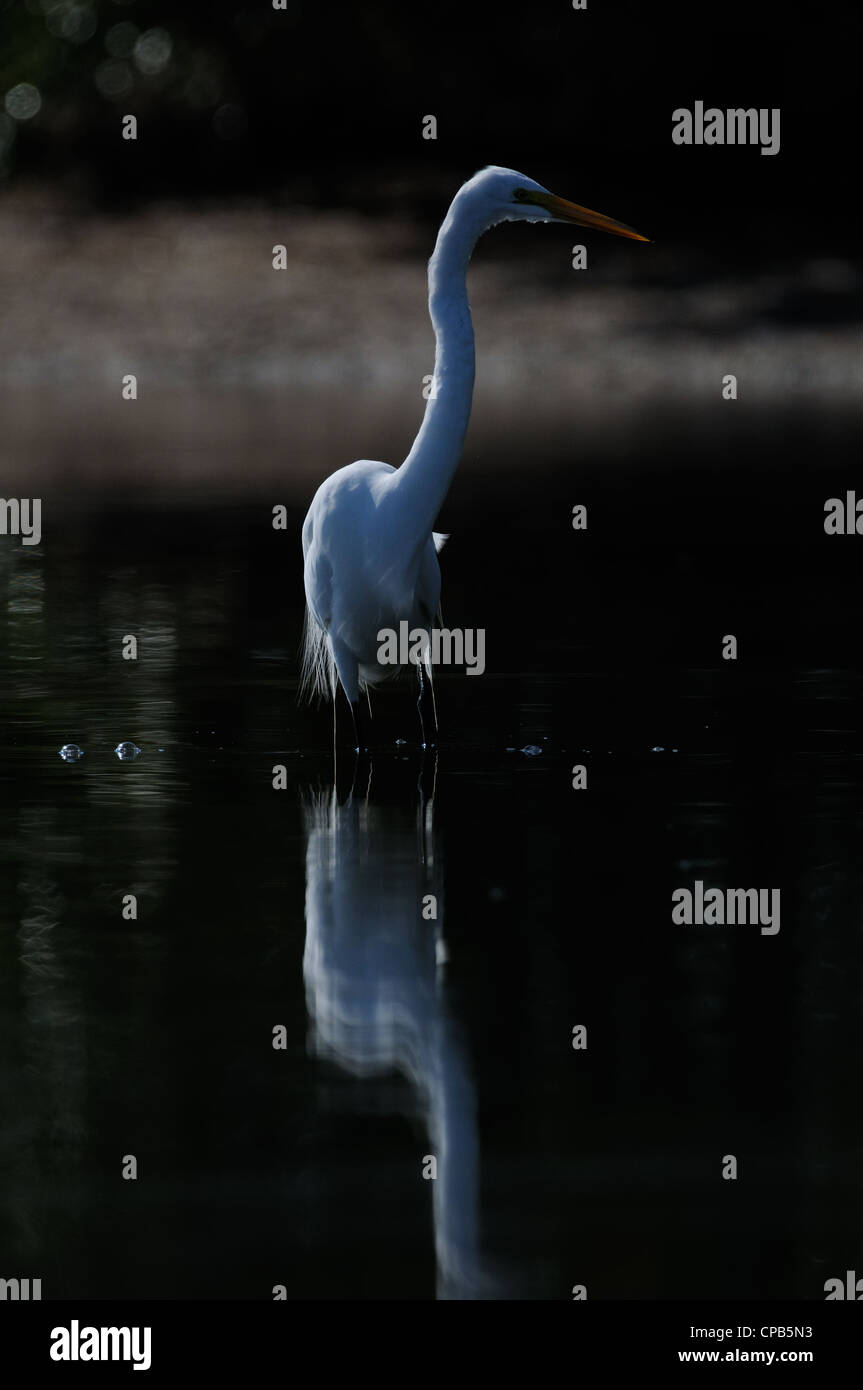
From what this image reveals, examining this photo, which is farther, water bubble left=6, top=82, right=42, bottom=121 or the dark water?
water bubble left=6, top=82, right=42, bottom=121

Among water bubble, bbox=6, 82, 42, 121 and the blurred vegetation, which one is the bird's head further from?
water bubble, bbox=6, 82, 42, 121

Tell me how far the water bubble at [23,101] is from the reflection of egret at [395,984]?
8650cm

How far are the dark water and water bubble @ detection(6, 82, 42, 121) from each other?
81.1 meters

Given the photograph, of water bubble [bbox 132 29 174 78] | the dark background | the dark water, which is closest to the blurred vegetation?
water bubble [bbox 132 29 174 78]

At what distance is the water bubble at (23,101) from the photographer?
92188 millimetres

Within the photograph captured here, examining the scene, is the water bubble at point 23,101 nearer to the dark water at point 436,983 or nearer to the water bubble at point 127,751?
the dark water at point 436,983

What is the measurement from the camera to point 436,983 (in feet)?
24.0

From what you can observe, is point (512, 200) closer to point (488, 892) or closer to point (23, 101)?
point (488, 892)

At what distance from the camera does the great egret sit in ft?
34.4

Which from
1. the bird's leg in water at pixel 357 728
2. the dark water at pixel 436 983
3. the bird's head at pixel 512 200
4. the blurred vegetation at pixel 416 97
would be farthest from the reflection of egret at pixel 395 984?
the blurred vegetation at pixel 416 97

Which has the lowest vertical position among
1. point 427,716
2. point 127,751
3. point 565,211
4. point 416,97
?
point 127,751

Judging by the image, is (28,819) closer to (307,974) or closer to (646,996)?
(307,974)

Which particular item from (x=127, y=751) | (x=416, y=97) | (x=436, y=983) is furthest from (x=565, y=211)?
(x=416, y=97)

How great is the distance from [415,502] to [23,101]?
8707 centimetres
